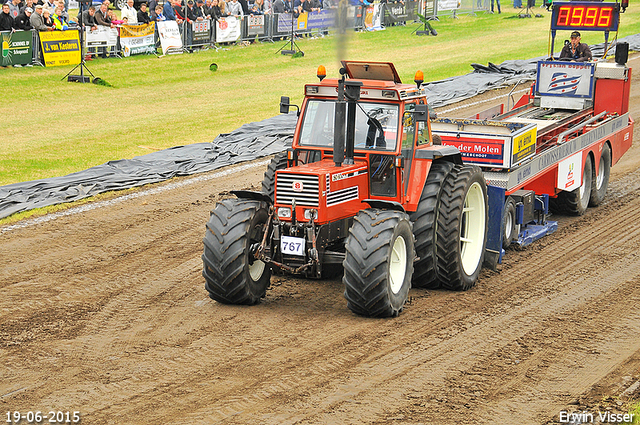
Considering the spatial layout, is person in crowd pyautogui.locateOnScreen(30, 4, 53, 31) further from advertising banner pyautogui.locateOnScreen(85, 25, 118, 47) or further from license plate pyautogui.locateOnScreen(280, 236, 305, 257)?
license plate pyautogui.locateOnScreen(280, 236, 305, 257)

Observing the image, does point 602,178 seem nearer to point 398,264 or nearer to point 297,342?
point 398,264

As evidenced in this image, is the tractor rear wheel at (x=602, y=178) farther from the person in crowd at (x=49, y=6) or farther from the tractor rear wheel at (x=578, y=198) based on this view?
the person in crowd at (x=49, y=6)

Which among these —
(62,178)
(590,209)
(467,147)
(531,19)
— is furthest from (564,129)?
(531,19)

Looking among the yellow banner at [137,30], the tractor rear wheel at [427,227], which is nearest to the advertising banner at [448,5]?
the yellow banner at [137,30]

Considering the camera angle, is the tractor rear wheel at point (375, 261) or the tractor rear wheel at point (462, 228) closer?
the tractor rear wheel at point (375, 261)

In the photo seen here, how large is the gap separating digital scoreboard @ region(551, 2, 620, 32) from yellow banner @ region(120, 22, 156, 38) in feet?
52.8

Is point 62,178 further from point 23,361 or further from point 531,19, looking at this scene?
point 531,19

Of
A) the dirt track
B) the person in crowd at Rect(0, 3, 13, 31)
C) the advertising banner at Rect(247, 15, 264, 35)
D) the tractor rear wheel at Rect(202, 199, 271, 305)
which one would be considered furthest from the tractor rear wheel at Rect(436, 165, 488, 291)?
the advertising banner at Rect(247, 15, 264, 35)

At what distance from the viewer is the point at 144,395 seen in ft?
22.1

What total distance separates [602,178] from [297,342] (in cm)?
836

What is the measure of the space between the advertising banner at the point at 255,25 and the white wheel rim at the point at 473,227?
23942 mm

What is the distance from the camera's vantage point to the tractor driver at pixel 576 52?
16391mm

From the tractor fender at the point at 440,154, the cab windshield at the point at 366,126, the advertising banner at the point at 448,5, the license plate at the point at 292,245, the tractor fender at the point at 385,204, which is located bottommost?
the license plate at the point at 292,245

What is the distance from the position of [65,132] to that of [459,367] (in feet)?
47.2
